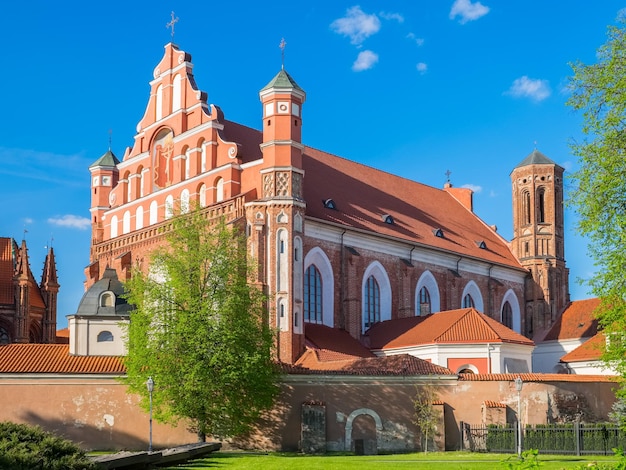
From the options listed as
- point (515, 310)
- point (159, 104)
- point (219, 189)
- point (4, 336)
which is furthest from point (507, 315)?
point (4, 336)

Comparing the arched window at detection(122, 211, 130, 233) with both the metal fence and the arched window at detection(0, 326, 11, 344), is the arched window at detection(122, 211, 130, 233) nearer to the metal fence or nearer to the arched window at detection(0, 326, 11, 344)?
the arched window at detection(0, 326, 11, 344)

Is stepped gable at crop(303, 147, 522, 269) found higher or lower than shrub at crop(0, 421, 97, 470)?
higher

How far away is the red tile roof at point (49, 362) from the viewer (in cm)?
3772

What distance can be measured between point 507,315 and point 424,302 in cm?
961

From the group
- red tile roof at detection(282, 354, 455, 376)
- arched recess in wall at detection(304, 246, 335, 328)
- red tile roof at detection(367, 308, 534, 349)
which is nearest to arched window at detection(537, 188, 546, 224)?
red tile roof at detection(367, 308, 534, 349)

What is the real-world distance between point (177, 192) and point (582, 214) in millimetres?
28180

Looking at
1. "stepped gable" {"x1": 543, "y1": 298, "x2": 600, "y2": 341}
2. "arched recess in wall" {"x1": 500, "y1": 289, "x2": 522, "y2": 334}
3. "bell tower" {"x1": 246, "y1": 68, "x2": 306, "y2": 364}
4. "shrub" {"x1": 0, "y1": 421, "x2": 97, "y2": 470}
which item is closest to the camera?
"shrub" {"x1": 0, "y1": 421, "x2": 97, "y2": 470}

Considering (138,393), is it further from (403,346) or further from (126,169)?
(126,169)

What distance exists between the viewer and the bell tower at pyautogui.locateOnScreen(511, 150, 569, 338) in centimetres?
6109

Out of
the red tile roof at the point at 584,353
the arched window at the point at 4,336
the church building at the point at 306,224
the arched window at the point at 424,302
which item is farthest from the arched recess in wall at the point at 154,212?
the red tile roof at the point at 584,353

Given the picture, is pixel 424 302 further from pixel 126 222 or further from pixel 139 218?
pixel 126 222

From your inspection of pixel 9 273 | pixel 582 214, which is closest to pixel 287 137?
pixel 582 214

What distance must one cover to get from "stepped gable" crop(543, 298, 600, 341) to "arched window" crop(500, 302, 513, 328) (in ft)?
8.72

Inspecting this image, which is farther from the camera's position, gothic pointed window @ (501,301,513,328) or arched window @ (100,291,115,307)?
gothic pointed window @ (501,301,513,328)
